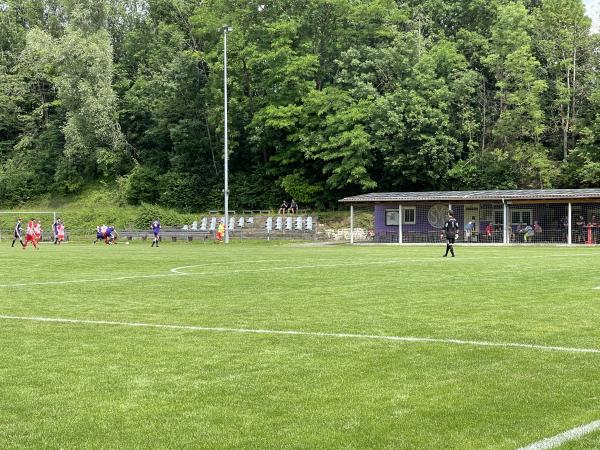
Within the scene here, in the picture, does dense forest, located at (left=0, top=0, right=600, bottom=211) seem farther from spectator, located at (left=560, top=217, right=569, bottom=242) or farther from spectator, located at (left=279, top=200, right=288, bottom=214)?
spectator, located at (left=560, top=217, right=569, bottom=242)

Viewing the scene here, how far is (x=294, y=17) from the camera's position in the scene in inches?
2525

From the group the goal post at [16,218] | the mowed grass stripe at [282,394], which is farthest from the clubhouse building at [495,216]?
the mowed grass stripe at [282,394]

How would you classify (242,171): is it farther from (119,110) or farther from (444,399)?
(444,399)

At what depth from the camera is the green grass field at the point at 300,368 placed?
5.50 m

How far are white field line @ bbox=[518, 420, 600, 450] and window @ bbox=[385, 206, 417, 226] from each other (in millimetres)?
45722

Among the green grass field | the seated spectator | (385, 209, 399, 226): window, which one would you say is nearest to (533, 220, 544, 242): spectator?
the seated spectator

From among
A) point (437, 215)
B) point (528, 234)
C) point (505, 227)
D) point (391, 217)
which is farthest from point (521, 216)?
point (391, 217)

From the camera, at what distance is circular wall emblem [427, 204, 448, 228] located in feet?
163

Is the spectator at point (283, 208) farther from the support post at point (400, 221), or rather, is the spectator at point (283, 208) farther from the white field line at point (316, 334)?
the white field line at point (316, 334)

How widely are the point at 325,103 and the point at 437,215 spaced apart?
15300 mm

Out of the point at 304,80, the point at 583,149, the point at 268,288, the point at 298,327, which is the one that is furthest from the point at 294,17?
the point at 298,327

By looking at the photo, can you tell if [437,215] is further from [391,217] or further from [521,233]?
[521,233]

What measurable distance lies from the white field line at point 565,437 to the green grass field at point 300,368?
7 centimetres

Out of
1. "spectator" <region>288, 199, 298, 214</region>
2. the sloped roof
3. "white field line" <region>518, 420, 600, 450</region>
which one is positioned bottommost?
"white field line" <region>518, 420, 600, 450</region>
